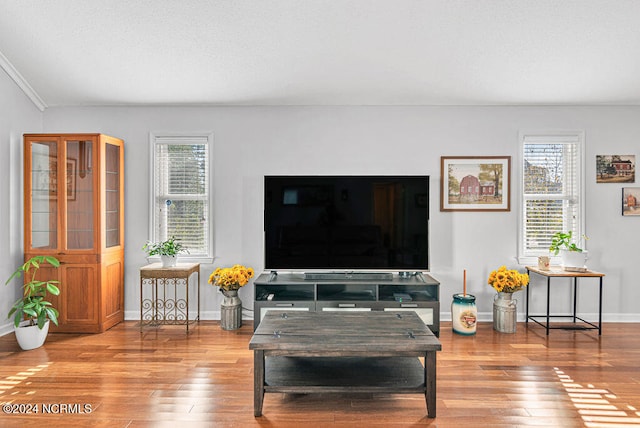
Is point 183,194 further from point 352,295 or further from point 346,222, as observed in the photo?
point 352,295

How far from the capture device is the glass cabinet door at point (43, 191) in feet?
13.7

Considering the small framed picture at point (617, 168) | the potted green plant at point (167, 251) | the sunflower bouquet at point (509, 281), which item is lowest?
the sunflower bouquet at point (509, 281)

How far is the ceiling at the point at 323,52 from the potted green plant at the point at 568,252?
1415 millimetres

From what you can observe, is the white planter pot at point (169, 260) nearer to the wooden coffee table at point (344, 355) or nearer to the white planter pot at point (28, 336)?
the white planter pot at point (28, 336)

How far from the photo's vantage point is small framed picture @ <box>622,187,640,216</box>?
4.59 m

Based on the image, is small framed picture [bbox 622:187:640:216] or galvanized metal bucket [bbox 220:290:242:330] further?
small framed picture [bbox 622:187:640:216]

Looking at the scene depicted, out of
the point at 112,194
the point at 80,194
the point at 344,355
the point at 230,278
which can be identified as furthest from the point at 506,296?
the point at 80,194

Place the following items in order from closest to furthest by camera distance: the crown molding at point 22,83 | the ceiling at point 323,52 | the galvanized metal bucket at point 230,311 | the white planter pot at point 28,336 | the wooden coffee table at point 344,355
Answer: the wooden coffee table at point 344,355 → the ceiling at point 323,52 → the white planter pot at point 28,336 → the crown molding at point 22,83 → the galvanized metal bucket at point 230,311

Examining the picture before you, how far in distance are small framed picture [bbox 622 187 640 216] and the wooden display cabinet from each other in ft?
17.5

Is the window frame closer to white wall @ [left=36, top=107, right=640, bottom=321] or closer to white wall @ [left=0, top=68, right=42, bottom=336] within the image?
white wall @ [left=36, top=107, right=640, bottom=321]

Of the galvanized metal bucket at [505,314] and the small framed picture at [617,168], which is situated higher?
the small framed picture at [617,168]

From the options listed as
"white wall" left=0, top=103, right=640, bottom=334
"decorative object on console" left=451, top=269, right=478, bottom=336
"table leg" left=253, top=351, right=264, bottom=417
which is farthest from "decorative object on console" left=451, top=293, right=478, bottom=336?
"table leg" left=253, top=351, right=264, bottom=417

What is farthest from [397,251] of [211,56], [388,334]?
[211,56]

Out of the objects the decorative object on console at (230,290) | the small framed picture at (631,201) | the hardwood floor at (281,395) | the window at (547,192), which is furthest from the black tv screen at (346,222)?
the small framed picture at (631,201)
